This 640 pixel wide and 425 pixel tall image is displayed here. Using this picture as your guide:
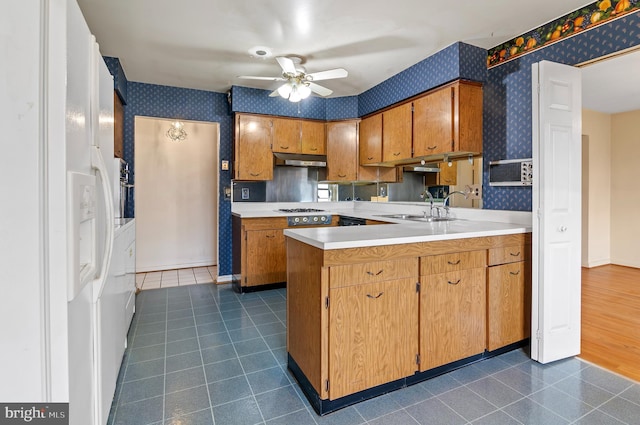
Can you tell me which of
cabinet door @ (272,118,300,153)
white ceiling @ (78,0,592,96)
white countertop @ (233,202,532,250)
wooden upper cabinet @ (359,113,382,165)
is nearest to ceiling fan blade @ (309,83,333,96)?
white ceiling @ (78,0,592,96)

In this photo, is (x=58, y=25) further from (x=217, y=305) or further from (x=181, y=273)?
(x=181, y=273)

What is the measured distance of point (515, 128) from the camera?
2746mm

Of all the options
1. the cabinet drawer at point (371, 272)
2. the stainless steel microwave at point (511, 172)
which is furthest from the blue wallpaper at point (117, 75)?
the stainless steel microwave at point (511, 172)

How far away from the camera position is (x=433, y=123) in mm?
3211

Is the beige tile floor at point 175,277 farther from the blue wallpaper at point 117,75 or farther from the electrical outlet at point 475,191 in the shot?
the electrical outlet at point 475,191

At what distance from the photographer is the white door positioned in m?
2.17

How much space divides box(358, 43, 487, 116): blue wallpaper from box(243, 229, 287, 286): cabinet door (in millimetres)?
2072

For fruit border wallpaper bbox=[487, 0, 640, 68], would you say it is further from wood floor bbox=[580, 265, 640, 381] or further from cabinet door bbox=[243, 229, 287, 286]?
cabinet door bbox=[243, 229, 287, 286]

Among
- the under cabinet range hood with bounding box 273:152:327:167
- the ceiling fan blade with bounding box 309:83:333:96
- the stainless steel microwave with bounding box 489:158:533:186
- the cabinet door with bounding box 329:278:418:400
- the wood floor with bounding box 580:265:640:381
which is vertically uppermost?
the ceiling fan blade with bounding box 309:83:333:96

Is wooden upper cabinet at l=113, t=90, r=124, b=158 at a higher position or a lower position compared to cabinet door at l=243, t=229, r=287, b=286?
higher

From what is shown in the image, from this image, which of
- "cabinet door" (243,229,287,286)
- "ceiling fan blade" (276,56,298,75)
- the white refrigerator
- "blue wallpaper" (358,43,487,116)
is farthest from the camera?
"cabinet door" (243,229,287,286)

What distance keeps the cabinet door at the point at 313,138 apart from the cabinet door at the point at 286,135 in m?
0.09

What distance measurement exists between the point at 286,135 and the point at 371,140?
3.69 ft

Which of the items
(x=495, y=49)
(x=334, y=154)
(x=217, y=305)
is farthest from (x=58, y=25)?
(x=334, y=154)
